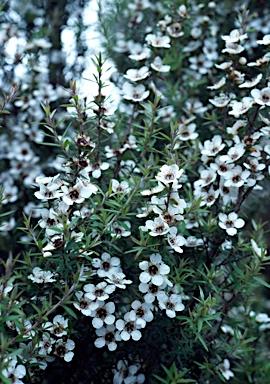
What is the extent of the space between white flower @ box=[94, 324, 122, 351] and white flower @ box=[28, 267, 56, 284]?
17cm

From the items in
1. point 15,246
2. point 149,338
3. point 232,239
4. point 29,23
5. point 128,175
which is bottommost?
point 15,246

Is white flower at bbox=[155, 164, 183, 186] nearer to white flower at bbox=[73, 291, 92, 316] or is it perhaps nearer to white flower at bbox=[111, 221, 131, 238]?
white flower at bbox=[111, 221, 131, 238]

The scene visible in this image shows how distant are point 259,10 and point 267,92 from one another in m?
0.97

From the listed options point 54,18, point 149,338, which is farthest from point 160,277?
point 54,18

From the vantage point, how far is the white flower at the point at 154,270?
3.94 ft

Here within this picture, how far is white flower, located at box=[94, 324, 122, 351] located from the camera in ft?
4.13

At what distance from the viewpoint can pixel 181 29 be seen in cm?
196

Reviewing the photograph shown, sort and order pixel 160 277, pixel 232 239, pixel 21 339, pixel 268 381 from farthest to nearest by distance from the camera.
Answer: pixel 268 381, pixel 232 239, pixel 160 277, pixel 21 339

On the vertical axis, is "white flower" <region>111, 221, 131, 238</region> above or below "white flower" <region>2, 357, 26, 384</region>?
above

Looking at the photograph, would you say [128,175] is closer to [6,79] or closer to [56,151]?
[56,151]

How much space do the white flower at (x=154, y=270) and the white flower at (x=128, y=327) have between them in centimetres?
11

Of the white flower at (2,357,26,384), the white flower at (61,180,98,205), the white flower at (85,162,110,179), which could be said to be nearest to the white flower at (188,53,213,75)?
the white flower at (85,162,110,179)

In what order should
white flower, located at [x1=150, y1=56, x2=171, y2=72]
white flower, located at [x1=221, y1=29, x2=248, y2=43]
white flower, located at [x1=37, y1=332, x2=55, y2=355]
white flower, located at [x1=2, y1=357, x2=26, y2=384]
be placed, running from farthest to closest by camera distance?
1. white flower, located at [x1=150, y1=56, x2=171, y2=72]
2. white flower, located at [x1=221, y1=29, x2=248, y2=43]
3. white flower, located at [x1=37, y1=332, x2=55, y2=355]
4. white flower, located at [x1=2, y1=357, x2=26, y2=384]

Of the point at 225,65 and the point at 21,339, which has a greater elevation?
the point at 225,65
